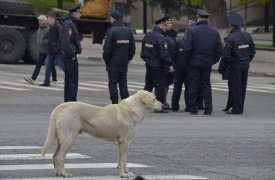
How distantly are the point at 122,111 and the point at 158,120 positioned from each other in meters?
6.39

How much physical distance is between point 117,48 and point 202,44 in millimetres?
1618

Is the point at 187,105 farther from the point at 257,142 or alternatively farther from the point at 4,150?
the point at 4,150

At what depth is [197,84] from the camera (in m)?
18.1

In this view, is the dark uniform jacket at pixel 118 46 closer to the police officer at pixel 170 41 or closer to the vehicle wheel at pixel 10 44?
the police officer at pixel 170 41

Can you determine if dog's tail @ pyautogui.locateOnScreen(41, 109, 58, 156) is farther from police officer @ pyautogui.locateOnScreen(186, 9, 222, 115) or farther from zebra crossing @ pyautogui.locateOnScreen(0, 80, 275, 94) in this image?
zebra crossing @ pyautogui.locateOnScreen(0, 80, 275, 94)

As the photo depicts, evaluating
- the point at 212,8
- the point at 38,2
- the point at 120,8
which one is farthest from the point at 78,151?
the point at 38,2

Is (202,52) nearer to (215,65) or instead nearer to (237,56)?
(237,56)

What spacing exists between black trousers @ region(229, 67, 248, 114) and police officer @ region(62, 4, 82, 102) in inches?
122

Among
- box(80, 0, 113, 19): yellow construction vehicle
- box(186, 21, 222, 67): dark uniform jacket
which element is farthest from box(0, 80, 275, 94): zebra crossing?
box(80, 0, 113, 19): yellow construction vehicle

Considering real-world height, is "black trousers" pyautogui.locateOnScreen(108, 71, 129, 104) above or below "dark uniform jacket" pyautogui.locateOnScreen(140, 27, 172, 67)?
below

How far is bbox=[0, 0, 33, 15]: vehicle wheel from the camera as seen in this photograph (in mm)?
32344

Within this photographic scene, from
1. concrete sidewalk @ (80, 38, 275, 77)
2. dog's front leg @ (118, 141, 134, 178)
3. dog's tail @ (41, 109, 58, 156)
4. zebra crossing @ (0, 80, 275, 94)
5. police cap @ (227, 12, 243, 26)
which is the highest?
police cap @ (227, 12, 243, 26)

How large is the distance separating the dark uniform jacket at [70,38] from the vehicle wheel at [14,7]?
47.8ft

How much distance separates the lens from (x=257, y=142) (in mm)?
13711
